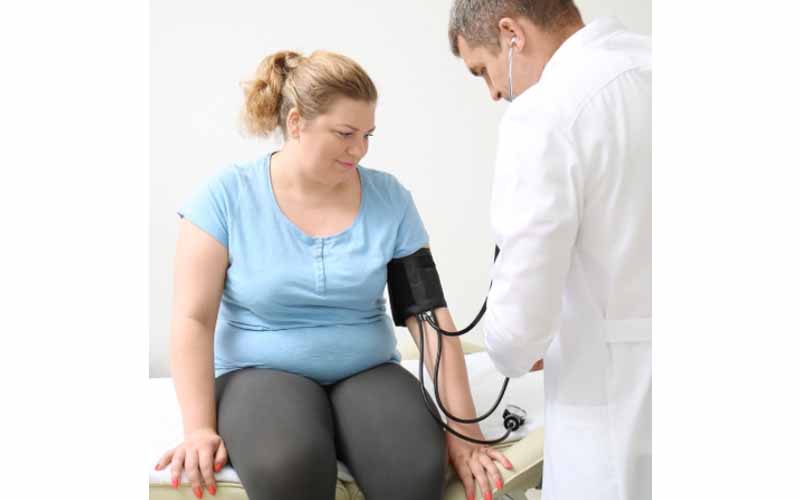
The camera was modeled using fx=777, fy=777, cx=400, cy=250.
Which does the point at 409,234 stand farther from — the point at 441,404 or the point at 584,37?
the point at 584,37

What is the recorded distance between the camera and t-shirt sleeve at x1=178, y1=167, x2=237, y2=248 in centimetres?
155

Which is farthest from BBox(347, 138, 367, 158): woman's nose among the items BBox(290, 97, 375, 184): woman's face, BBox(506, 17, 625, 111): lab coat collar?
BBox(506, 17, 625, 111): lab coat collar

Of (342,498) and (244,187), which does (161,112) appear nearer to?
(244,187)

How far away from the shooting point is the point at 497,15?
1.19 metres

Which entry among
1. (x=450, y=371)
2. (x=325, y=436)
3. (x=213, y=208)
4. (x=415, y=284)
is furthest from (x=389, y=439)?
(x=213, y=208)

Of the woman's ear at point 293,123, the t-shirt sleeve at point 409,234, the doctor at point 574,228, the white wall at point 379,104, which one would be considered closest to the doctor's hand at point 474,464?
the doctor at point 574,228

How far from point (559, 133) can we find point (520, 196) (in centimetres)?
10

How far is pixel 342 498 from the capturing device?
1.44 m

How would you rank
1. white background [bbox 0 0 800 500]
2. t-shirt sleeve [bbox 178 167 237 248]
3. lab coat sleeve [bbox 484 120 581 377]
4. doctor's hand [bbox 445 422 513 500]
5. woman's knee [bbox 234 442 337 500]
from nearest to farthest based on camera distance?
white background [bbox 0 0 800 500], lab coat sleeve [bbox 484 120 581 377], woman's knee [bbox 234 442 337 500], doctor's hand [bbox 445 422 513 500], t-shirt sleeve [bbox 178 167 237 248]

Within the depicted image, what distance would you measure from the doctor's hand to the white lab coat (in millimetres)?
221

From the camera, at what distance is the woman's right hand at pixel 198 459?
137cm

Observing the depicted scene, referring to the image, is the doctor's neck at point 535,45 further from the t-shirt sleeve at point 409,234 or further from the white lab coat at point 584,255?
the t-shirt sleeve at point 409,234

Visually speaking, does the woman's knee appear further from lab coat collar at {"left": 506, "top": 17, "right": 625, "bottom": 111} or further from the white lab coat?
lab coat collar at {"left": 506, "top": 17, "right": 625, "bottom": 111}
